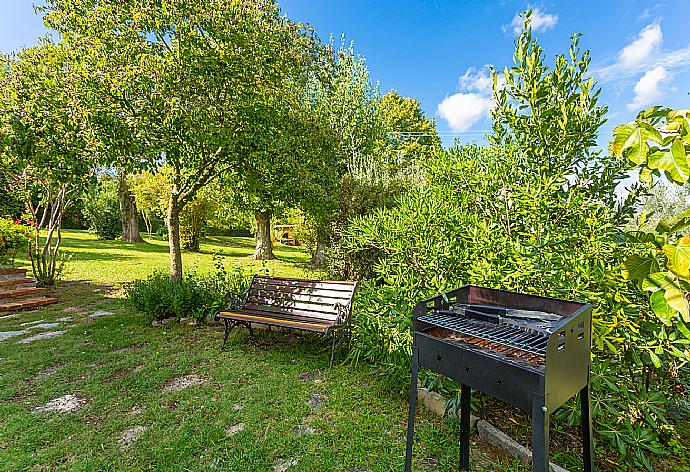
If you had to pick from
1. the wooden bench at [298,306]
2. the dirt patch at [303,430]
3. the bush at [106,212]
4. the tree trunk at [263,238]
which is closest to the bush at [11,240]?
the wooden bench at [298,306]

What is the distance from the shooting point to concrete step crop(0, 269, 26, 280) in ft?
21.8

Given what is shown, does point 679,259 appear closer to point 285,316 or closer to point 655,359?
point 655,359

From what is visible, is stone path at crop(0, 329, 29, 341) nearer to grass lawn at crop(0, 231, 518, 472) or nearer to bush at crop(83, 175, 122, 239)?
grass lawn at crop(0, 231, 518, 472)

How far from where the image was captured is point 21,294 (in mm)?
6773

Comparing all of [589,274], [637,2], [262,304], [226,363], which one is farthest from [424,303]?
[637,2]

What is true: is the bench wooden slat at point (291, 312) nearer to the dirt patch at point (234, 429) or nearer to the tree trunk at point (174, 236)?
the dirt patch at point (234, 429)

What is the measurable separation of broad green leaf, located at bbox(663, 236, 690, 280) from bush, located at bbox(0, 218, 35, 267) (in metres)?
9.41

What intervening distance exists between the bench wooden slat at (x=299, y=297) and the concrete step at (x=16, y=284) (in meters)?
5.15

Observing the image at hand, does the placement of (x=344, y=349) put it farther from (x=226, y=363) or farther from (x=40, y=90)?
(x=40, y=90)

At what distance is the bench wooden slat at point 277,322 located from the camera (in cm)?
404

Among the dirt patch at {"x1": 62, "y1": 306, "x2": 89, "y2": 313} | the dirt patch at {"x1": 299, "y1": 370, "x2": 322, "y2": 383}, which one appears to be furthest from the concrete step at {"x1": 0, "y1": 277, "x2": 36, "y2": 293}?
the dirt patch at {"x1": 299, "y1": 370, "x2": 322, "y2": 383}

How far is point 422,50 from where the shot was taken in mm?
12055

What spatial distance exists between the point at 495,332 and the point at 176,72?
5.81m

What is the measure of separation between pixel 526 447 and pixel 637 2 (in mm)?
5844
